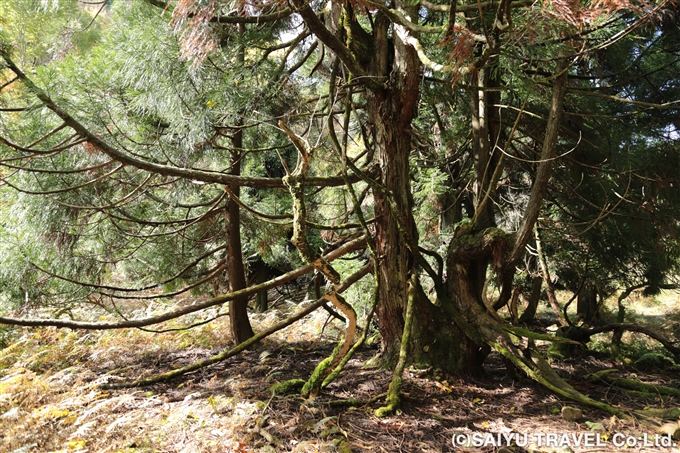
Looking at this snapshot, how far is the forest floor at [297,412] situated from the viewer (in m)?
2.69

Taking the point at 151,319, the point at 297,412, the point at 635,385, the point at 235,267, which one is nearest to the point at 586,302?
the point at 635,385

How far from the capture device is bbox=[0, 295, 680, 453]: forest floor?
269 cm

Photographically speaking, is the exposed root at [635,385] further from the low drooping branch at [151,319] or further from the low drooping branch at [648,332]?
the low drooping branch at [151,319]

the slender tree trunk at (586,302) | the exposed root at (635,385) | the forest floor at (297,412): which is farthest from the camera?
the slender tree trunk at (586,302)

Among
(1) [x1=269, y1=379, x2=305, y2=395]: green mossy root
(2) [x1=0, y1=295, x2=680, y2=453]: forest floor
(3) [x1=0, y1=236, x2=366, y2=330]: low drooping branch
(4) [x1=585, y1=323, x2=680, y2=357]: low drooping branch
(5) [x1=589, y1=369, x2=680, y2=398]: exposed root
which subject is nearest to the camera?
(2) [x1=0, y1=295, x2=680, y2=453]: forest floor

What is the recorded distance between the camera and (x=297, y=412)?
3123 millimetres

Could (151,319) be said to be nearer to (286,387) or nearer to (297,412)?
(286,387)

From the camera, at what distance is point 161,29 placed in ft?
13.7

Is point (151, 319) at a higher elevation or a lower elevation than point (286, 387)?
higher

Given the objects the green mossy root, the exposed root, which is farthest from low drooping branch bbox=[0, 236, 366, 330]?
the exposed root

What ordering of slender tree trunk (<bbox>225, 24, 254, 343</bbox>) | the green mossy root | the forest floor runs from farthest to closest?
1. slender tree trunk (<bbox>225, 24, 254, 343</bbox>)
2. the green mossy root
3. the forest floor

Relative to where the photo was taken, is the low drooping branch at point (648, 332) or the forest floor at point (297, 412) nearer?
the forest floor at point (297, 412)

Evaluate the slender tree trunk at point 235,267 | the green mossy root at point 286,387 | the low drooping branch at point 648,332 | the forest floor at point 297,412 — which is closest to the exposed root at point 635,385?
the forest floor at point 297,412

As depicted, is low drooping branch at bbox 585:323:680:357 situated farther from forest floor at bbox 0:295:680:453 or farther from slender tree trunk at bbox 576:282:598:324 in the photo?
slender tree trunk at bbox 576:282:598:324
